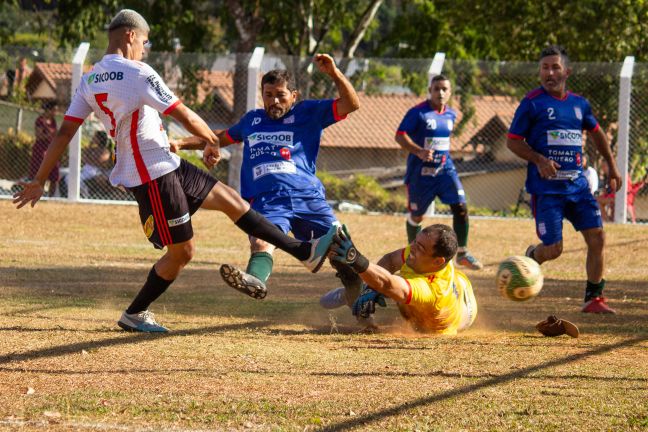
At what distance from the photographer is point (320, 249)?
6.41 meters

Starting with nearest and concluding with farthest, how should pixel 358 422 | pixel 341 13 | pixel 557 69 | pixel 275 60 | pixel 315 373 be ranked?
pixel 358 422 → pixel 315 373 → pixel 557 69 → pixel 275 60 → pixel 341 13

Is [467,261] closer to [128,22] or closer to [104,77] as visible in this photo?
[128,22]

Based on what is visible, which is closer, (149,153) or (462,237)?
(149,153)

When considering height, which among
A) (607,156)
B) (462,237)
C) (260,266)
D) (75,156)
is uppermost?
(607,156)

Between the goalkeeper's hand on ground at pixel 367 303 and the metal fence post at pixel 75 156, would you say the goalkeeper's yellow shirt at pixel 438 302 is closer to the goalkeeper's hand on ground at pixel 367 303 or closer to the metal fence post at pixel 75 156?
the goalkeeper's hand on ground at pixel 367 303

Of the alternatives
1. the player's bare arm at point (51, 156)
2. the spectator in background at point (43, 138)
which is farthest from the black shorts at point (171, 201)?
the spectator in background at point (43, 138)

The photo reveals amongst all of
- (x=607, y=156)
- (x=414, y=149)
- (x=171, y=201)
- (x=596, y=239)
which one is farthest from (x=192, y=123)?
(x=414, y=149)

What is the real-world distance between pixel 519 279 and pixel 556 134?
212cm

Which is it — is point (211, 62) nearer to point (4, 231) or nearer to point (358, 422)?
point (4, 231)

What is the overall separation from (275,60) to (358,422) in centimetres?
1485

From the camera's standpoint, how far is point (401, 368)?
6.19 m

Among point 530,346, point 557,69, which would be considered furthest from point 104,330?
point 557,69

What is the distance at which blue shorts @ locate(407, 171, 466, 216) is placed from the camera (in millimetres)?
13039

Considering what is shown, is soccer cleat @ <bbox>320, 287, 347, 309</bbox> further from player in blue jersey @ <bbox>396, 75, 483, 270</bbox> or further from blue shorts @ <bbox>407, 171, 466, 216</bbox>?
blue shorts @ <bbox>407, 171, 466, 216</bbox>
